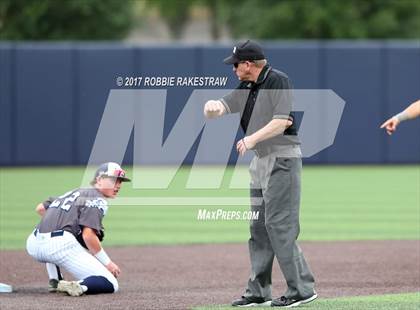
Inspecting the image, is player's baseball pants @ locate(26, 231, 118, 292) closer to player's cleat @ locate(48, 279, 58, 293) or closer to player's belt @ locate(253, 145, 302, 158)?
player's cleat @ locate(48, 279, 58, 293)

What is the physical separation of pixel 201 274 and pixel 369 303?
2702mm

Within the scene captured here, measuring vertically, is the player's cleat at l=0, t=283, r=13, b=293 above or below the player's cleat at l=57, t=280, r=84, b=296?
below

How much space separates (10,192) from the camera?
19.6 metres

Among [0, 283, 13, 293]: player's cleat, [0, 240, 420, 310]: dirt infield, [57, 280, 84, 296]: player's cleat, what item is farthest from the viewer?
[0, 283, 13, 293]: player's cleat

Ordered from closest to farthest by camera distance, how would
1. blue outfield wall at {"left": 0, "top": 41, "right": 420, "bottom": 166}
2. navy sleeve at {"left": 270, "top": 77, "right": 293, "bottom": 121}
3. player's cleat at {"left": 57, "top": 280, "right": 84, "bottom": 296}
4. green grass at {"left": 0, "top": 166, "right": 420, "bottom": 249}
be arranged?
navy sleeve at {"left": 270, "top": 77, "right": 293, "bottom": 121}
player's cleat at {"left": 57, "top": 280, "right": 84, "bottom": 296}
green grass at {"left": 0, "top": 166, "right": 420, "bottom": 249}
blue outfield wall at {"left": 0, "top": 41, "right": 420, "bottom": 166}

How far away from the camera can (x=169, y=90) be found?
24.9 m

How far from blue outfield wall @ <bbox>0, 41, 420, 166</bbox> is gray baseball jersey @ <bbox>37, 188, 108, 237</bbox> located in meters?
15.3

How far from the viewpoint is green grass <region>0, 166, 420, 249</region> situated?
47.6 ft

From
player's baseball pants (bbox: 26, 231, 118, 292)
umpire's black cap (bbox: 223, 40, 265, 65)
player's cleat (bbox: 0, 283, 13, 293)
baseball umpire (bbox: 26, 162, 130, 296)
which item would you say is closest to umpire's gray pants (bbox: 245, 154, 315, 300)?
umpire's black cap (bbox: 223, 40, 265, 65)

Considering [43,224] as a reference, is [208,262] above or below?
below

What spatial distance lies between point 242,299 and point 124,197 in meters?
10.4

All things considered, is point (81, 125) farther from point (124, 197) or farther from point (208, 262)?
point (208, 262)

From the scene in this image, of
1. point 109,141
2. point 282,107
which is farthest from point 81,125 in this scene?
point 282,107

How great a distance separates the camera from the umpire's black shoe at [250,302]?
8719mm
